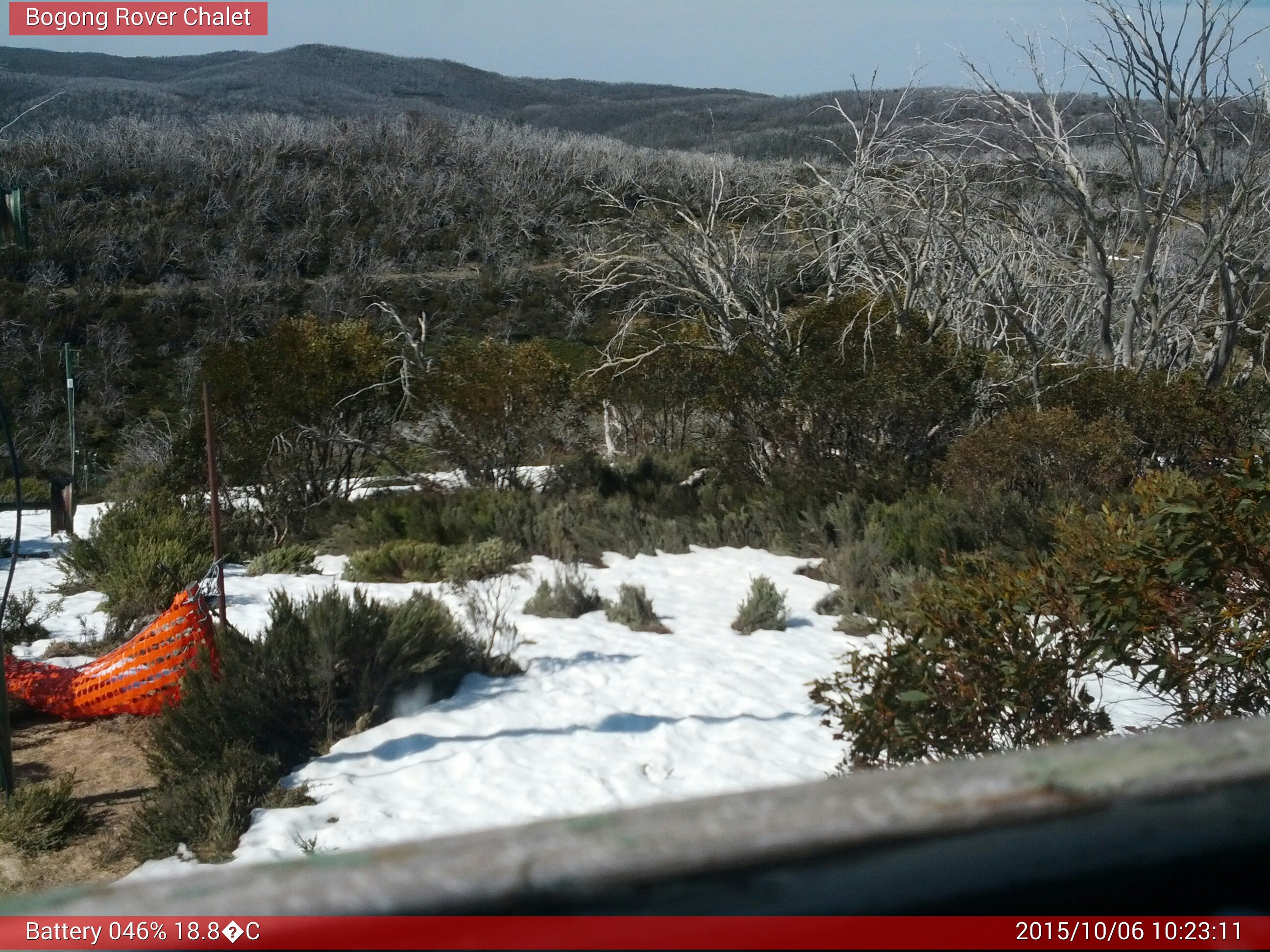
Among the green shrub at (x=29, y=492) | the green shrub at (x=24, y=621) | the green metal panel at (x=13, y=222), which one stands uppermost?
the green metal panel at (x=13, y=222)

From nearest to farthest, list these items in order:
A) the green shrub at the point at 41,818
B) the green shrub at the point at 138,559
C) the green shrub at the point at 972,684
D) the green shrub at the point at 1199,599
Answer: the green shrub at the point at 1199,599 < the green shrub at the point at 972,684 < the green shrub at the point at 41,818 < the green shrub at the point at 138,559

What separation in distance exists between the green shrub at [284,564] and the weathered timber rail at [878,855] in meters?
8.72

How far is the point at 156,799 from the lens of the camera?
4.26 m

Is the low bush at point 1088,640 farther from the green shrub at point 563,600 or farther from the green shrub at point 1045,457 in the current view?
the green shrub at point 1045,457

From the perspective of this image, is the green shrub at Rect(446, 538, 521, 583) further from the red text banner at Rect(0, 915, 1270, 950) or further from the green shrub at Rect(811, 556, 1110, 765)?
the red text banner at Rect(0, 915, 1270, 950)

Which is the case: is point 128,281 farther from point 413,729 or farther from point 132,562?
point 413,729

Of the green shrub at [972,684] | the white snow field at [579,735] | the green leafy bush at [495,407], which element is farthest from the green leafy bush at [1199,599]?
the green leafy bush at [495,407]

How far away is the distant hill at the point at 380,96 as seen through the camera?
2105 inches

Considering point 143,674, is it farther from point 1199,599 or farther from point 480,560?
point 1199,599

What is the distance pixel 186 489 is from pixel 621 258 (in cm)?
537

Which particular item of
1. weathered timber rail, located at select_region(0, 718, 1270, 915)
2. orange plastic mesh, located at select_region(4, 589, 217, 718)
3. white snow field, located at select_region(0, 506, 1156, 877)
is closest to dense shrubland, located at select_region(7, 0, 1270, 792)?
white snow field, located at select_region(0, 506, 1156, 877)

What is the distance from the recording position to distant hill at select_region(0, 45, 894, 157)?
5347 centimetres

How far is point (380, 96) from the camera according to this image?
75188 mm

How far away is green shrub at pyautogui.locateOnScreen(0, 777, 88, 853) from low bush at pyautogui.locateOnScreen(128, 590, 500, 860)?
282mm
